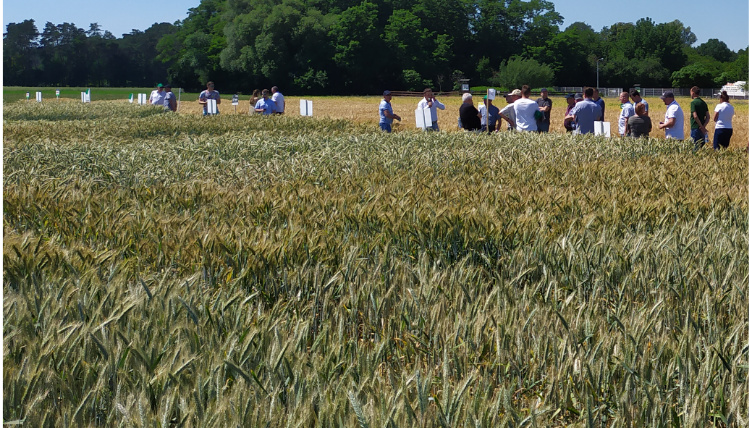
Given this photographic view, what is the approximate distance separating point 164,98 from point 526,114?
68.5 ft

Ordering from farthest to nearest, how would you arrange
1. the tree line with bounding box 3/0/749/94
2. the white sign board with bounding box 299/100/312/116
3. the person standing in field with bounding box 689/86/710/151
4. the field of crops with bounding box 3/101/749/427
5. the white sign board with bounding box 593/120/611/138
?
the tree line with bounding box 3/0/749/94 < the white sign board with bounding box 299/100/312/116 < the white sign board with bounding box 593/120/611/138 < the person standing in field with bounding box 689/86/710/151 < the field of crops with bounding box 3/101/749/427

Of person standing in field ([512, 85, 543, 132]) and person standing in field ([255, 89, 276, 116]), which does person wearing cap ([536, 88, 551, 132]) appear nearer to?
person standing in field ([512, 85, 543, 132])

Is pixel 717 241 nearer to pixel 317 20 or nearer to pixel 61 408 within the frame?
pixel 61 408

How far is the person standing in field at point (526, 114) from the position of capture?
58.0ft

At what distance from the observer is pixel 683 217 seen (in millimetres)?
6734

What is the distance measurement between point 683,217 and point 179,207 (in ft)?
13.7

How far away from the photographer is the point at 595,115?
17.8 meters

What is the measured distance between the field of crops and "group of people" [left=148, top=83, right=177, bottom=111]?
75.2ft

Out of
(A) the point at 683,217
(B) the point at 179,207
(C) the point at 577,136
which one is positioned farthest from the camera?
(C) the point at 577,136

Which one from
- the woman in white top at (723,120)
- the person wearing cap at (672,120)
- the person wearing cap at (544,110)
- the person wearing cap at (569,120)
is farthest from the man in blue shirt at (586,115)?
the woman in white top at (723,120)

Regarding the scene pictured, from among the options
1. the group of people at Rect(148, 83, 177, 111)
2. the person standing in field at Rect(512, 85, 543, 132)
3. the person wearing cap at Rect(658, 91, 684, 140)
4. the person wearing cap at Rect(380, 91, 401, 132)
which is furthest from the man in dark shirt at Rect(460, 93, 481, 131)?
the group of people at Rect(148, 83, 177, 111)

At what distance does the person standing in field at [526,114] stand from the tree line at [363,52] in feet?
298

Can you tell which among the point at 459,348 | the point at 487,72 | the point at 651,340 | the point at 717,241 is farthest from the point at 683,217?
the point at 487,72

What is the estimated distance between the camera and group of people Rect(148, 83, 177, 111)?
106 feet
